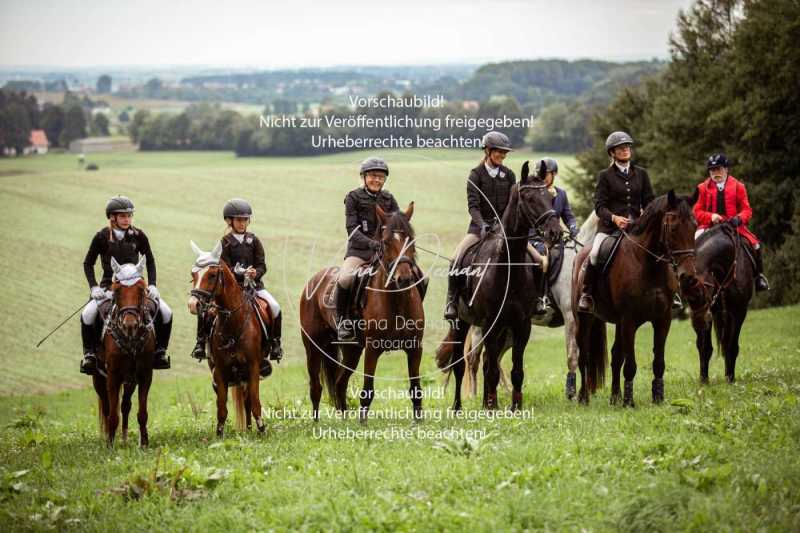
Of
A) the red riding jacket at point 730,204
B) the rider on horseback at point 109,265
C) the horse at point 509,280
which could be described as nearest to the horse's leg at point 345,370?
the horse at point 509,280

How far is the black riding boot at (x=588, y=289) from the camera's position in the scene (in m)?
13.8

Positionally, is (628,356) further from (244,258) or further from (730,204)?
(244,258)

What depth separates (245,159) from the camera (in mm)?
57562

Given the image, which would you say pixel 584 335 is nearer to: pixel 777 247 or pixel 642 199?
pixel 642 199

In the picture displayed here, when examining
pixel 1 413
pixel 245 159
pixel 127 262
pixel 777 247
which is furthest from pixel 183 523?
pixel 245 159

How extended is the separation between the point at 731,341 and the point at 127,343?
33.4ft

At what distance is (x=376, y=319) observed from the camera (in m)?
12.9

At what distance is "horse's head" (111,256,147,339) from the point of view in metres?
12.2

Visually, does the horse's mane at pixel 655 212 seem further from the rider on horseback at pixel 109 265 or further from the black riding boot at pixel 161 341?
the black riding boot at pixel 161 341

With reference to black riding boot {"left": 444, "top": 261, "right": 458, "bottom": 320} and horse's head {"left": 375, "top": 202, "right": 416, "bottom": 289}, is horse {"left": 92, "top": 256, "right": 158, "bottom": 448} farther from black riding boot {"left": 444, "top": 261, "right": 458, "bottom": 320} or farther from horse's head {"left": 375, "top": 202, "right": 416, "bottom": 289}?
black riding boot {"left": 444, "top": 261, "right": 458, "bottom": 320}

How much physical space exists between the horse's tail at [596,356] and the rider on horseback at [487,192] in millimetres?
2500

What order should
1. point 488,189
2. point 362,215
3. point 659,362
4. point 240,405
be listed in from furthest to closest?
point 488,189 → point 240,405 → point 362,215 → point 659,362

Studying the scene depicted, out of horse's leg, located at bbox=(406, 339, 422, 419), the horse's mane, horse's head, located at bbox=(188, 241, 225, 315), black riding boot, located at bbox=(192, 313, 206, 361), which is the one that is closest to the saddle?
the horse's mane

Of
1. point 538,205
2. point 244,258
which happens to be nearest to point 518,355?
point 538,205
